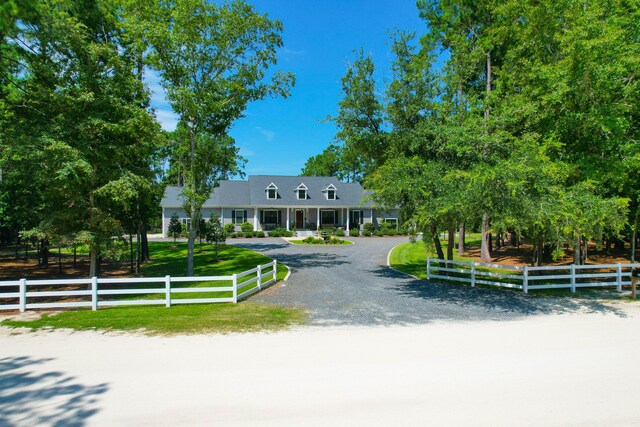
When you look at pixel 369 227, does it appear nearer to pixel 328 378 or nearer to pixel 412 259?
pixel 412 259

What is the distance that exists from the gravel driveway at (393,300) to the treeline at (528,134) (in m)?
2.29

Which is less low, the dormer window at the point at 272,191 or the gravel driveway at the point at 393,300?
the dormer window at the point at 272,191

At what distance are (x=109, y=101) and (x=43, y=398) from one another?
11.8 metres

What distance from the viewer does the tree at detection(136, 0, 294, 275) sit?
16297 millimetres

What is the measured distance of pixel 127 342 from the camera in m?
8.27

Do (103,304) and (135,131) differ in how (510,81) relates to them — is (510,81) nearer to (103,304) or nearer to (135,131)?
(135,131)

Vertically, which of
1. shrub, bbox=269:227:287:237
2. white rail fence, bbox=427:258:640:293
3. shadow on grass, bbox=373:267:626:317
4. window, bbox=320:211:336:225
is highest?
window, bbox=320:211:336:225

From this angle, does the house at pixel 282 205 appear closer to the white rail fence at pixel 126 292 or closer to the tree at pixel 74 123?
the white rail fence at pixel 126 292

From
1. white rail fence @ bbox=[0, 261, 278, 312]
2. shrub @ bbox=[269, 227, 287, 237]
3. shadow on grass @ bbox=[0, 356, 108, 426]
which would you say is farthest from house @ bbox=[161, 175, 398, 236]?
shadow on grass @ bbox=[0, 356, 108, 426]

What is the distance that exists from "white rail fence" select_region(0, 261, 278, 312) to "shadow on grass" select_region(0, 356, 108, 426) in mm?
3639

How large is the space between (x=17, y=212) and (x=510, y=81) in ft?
88.8

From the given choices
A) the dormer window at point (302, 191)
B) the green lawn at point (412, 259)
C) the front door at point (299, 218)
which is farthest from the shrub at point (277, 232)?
the green lawn at point (412, 259)

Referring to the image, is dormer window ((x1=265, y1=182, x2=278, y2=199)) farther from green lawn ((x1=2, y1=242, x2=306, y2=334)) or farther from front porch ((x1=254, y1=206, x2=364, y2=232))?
green lawn ((x1=2, y1=242, x2=306, y2=334))

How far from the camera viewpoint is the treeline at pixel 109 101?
13.1 meters
